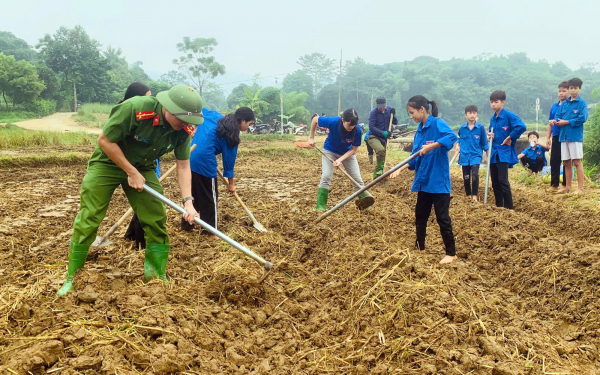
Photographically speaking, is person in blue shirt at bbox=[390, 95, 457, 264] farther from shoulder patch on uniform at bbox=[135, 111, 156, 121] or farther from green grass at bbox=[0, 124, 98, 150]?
green grass at bbox=[0, 124, 98, 150]

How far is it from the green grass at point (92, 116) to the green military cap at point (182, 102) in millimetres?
29498

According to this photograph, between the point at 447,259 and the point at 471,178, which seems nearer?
the point at 447,259

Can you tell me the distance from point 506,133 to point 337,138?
248 centimetres

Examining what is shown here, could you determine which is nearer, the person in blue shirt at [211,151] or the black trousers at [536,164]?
the person in blue shirt at [211,151]

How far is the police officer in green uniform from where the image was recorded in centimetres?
288

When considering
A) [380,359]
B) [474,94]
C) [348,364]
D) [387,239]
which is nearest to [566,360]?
[380,359]

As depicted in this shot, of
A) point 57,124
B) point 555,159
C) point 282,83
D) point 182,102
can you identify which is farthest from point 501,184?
point 282,83

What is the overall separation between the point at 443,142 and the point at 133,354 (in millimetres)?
2873

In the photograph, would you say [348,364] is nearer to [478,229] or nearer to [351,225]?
[351,225]

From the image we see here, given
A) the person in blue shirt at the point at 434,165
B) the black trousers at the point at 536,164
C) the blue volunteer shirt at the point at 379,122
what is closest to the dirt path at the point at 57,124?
the blue volunteer shirt at the point at 379,122

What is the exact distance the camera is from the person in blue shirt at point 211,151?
451cm

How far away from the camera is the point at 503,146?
5.92 metres

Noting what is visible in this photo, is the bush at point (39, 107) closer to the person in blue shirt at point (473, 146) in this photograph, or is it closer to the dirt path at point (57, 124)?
the dirt path at point (57, 124)

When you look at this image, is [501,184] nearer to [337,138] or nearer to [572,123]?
[572,123]
